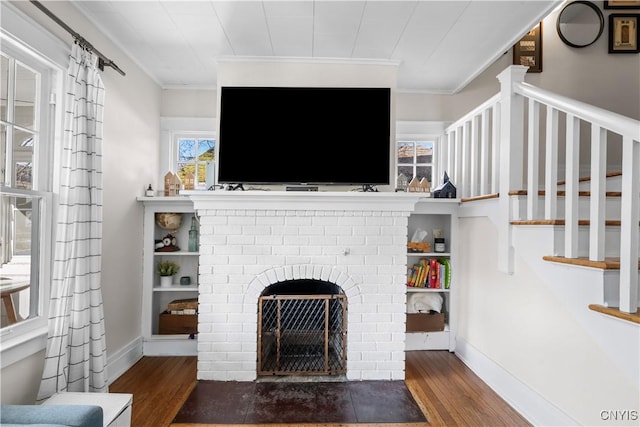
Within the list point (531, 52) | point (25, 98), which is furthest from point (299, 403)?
point (531, 52)

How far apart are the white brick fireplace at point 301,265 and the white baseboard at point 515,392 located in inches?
24.7

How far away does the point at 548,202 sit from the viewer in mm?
1894

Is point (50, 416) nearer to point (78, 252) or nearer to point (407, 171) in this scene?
point (78, 252)

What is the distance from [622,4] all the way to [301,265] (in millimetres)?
3468

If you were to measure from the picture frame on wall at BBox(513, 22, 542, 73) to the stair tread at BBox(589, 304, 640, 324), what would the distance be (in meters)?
2.34

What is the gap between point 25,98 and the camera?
190cm

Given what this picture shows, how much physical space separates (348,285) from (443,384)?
3.24 feet

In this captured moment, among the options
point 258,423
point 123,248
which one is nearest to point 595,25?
point 258,423

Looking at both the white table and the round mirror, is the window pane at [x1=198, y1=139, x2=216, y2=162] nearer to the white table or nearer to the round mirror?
the white table

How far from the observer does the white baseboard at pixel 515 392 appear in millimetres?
2013

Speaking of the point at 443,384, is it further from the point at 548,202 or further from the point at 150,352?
the point at 150,352

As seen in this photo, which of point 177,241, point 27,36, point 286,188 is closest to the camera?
point 27,36

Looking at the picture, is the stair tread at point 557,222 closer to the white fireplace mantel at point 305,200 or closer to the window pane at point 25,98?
the white fireplace mantel at point 305,200

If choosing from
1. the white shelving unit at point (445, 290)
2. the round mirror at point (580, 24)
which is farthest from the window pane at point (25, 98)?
the round mirror at point (580, 24)
